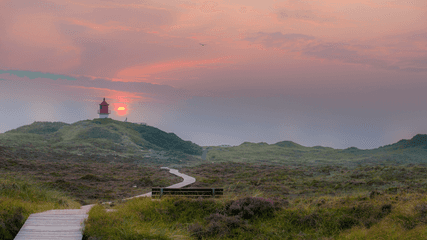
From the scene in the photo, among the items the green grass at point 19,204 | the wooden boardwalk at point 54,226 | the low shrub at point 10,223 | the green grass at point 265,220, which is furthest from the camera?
the green grass at point 265,220

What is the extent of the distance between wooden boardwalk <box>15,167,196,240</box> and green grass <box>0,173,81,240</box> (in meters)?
0.57

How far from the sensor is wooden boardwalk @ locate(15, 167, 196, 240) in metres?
11.6

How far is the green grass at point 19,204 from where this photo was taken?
40.5 ft

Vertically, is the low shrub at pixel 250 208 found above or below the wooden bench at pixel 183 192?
below

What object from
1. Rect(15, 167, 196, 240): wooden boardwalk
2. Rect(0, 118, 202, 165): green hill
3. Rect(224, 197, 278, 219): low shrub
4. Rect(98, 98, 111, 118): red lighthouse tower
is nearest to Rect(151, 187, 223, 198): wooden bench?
Rect(224, 197, 278, 219): low shrub

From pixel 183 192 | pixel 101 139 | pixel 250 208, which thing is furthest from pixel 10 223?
pixel 101 139

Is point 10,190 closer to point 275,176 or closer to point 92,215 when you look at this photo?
point 92,215

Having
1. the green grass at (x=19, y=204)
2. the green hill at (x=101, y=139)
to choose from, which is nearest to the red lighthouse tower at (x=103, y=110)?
the green hill at (x=101, y=139)

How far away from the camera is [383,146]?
91.9m

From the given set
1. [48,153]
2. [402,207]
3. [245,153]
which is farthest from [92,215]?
[245,153]

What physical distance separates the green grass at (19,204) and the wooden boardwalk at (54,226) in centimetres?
57

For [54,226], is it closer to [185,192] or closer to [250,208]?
[185,192]

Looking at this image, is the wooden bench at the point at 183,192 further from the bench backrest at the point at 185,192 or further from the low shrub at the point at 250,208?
the low shrub at the point at 250,208

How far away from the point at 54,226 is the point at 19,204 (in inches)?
115
